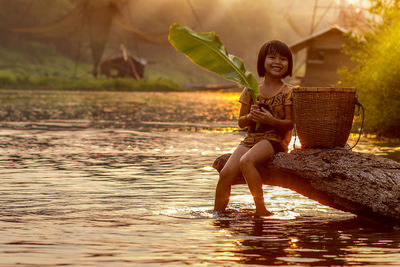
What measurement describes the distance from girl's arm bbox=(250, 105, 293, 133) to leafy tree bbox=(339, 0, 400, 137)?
38.7ft

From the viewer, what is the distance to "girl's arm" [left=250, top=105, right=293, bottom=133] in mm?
7402

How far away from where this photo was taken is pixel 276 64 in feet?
25.0

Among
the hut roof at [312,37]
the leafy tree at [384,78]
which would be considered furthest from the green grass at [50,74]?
the leafy tree at [384,78]

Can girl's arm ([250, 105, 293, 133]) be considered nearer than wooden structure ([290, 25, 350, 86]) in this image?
Yes

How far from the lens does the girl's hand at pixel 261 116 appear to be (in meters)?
7.39

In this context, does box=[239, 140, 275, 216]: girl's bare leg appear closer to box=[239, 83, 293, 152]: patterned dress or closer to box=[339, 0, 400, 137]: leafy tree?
box=[239, 83, 293, 152]: patterned dress

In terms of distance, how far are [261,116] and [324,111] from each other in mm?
592

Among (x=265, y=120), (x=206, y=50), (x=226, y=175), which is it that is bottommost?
(x=226, y=175)

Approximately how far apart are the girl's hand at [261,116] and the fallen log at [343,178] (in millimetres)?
426

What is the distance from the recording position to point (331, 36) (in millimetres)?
46656

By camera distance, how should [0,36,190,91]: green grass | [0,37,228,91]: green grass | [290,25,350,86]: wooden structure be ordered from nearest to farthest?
1. [290,25,350,86]: wooden structure
2. [0,36,190,91]: green grass
3. [0,37,228,91]: green grass

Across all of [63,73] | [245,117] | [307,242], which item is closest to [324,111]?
[245,117]

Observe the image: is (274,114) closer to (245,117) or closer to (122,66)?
(245,117)

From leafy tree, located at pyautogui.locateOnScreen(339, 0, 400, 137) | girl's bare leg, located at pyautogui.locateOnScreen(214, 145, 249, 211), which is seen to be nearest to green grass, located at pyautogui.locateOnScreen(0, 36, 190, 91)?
leafy tree, located at pyautogui.locateOnScreen(339, 0, 400, 137)
